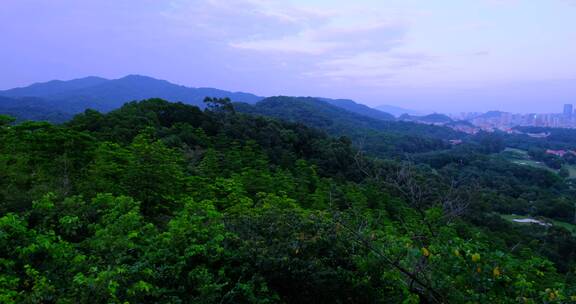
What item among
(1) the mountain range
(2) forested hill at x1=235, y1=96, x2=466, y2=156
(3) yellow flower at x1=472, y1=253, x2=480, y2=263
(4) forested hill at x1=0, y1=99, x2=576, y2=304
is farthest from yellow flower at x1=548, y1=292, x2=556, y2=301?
(1) the mountain range

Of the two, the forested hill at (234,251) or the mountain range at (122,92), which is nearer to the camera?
the forested hill at (234,251)

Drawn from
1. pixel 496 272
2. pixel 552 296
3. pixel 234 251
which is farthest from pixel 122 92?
pixel 552 296

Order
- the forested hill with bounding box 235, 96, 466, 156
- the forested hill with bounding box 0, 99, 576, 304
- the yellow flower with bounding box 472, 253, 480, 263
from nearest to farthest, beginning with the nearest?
1. the yellow flower with bounding box 472, 253, 480, 263
2. the forested hill with bounding box 0, 99, 576, 304
3. the forested hill with bounding box 235, 96, 466, 156

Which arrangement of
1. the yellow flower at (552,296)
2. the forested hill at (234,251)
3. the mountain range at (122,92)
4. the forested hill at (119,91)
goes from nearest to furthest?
the yellow flower at (552,296), the forested hill at (234,251), the mountain range at (122,92), the forested hill at (119,91)

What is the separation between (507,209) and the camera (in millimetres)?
33844

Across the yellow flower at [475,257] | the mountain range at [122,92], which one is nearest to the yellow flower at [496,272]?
the yellow flower at [475,257]

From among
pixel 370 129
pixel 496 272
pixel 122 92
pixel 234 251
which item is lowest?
pixel 370 129

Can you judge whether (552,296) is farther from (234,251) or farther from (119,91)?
(119,91)

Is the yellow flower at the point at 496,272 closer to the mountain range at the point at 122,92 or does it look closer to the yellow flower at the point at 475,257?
the yellow flower at the point at 475,257

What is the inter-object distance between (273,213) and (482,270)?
3564mm

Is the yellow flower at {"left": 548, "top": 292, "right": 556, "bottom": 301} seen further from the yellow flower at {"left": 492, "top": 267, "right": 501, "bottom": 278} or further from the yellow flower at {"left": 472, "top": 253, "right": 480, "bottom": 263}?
the yellow flower at {"left": 472, "top": 253, "right": 480, "bottom": 263}

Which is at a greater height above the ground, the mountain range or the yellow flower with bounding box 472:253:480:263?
the mountain range

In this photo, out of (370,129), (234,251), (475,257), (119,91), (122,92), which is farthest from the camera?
(119,91)

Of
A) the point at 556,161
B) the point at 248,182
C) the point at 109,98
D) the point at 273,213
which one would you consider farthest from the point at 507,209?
the point at 109,98
